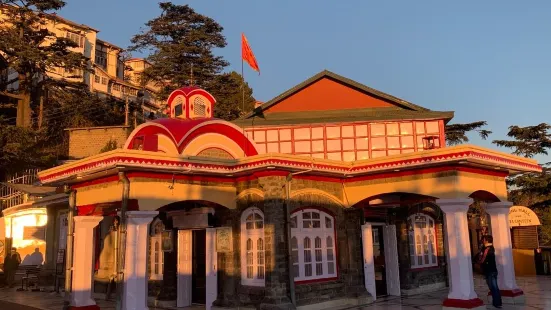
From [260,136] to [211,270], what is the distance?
7016mm

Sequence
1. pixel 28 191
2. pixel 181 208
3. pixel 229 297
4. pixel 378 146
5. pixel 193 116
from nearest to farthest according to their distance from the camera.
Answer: pixel 229 297, pixel 181 208, pixel 193 116, pixel 378 146, pixel 28 191

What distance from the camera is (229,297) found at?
41.6 ft

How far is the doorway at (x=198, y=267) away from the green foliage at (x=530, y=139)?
19841 mm

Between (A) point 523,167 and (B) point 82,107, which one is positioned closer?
(A) point 523,167

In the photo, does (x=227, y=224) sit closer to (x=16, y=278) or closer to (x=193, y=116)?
(x=193, y=116)

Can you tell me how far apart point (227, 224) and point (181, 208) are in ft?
6.28

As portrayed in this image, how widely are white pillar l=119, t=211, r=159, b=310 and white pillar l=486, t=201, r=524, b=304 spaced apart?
31.2 feet

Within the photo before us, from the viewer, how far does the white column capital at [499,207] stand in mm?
13625

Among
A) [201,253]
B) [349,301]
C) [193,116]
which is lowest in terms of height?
[349,301]

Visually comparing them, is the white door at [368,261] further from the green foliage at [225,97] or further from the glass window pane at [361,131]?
the green foliage at [225,97]

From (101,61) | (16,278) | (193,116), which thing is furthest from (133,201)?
(101,61)

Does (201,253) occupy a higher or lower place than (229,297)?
higher

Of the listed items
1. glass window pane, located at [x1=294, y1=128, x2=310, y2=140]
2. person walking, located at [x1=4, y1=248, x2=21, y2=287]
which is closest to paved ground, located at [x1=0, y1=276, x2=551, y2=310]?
person walking, located at [x1=4, y1=248, x2=21, y2=287]

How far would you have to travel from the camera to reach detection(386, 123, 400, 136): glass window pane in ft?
59.8
